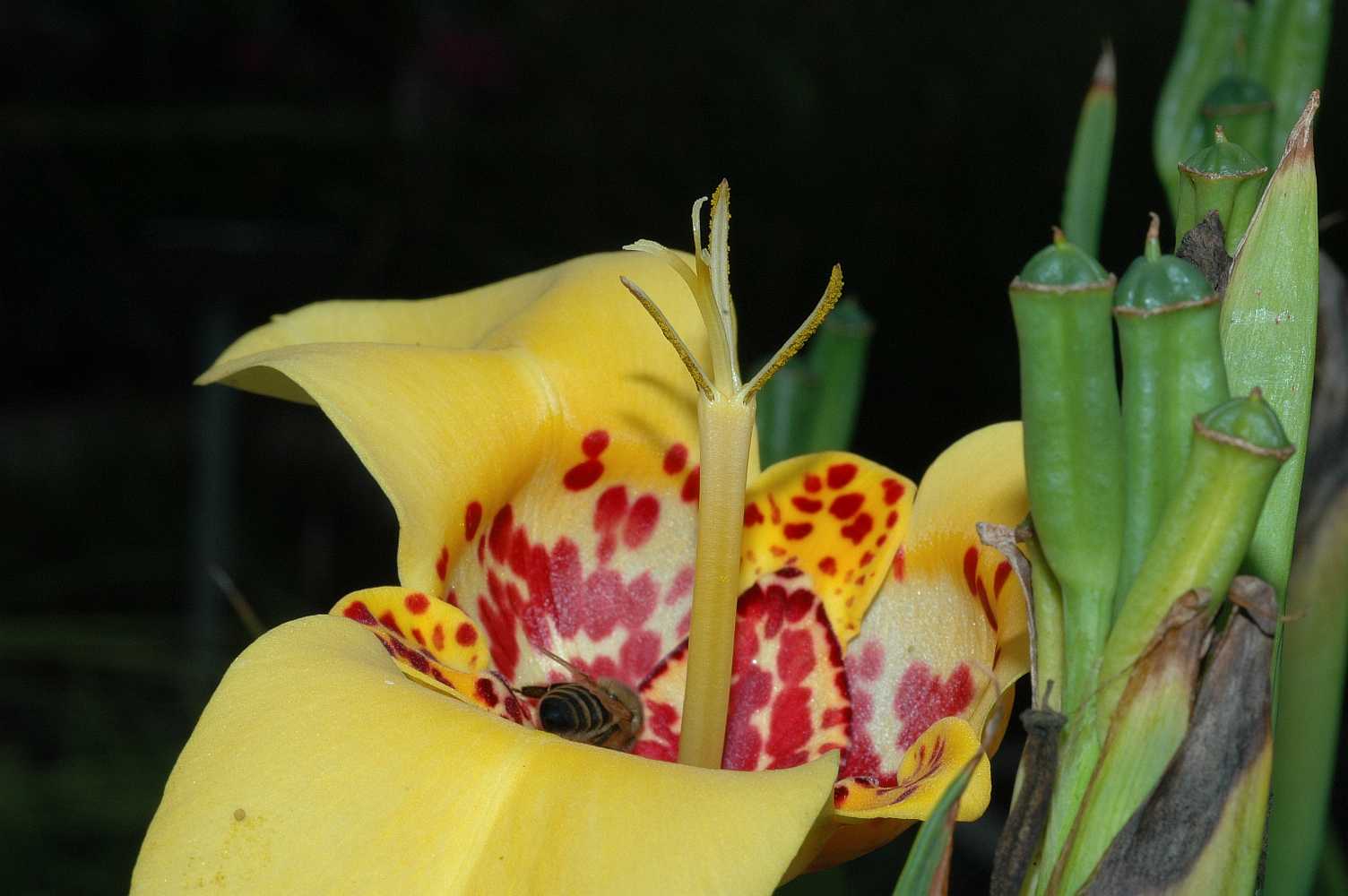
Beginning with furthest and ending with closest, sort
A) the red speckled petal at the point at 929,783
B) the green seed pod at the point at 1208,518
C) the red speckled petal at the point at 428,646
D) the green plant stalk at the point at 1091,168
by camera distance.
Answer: the green plant stalk at the point at 1091,168 < the red speckled petal at the point at 428,646 < the red speckled petal at the point at 929,783 < the green seed pod at the point at 1208,518

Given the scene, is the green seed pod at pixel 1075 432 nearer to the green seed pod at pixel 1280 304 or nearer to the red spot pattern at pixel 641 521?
the green seed pod at pixel 1280 304

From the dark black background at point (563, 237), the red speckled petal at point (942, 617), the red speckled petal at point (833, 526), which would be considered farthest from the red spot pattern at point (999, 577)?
the dark black background at point (563, 237)

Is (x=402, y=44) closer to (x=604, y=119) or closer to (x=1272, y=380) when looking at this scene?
(x=604, y=119)

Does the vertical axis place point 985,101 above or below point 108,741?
above

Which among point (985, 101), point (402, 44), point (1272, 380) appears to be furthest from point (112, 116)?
point (1272, 380)

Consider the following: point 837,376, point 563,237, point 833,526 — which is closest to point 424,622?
point 833,526

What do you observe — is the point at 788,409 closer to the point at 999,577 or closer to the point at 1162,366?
the point at 999,577
